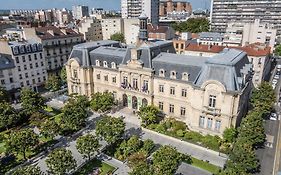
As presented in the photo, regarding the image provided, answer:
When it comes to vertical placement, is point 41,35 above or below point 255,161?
above

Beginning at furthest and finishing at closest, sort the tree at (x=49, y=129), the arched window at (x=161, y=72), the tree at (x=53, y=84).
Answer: the tree at (x=53, y=84)
the arched window at (x=161, y=72)
the tree at (x=49, y=129)

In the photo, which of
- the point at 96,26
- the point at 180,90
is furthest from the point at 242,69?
the point at 96,26

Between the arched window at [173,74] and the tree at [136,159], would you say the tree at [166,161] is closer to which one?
the tree at [136,159]

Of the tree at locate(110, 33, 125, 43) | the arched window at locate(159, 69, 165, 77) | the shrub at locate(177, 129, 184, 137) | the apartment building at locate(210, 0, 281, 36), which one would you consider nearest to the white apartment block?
the apartment building at locate(210, 0, 281, 36)

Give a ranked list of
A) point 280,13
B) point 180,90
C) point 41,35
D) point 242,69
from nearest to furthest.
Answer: point 242,69
point 180,90
point 41,35
point 280,13

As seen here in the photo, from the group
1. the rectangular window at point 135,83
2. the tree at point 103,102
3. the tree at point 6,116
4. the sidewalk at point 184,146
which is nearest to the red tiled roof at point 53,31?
the tree at point 6,116

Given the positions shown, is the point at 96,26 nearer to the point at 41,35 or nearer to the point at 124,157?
the point at 41,35

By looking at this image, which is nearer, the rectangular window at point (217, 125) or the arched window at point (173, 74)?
the rectangular window at point (217, 125)

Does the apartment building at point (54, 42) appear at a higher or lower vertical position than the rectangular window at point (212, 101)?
higher
